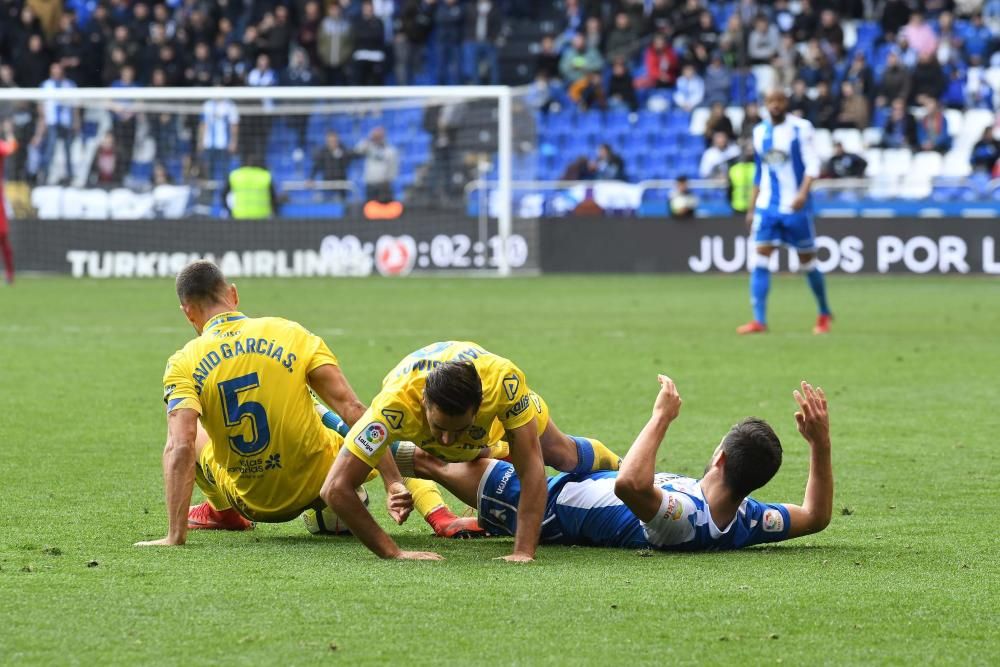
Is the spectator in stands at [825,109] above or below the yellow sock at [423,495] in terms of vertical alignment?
above

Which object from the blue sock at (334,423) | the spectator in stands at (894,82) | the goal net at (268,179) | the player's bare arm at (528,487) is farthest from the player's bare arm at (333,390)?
the spectator in stands at (894,82)

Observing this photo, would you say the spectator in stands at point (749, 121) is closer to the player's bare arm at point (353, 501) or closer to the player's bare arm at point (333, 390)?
the player's bare arm at point (333, 390)

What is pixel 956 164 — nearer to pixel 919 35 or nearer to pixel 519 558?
pixel 919 35

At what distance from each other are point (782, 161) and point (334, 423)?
1031 centimetres

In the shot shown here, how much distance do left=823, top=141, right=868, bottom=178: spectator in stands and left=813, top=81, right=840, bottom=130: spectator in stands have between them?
4.09 feet

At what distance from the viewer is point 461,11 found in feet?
105

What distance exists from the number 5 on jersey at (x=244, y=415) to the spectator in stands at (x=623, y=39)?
82.3 feet

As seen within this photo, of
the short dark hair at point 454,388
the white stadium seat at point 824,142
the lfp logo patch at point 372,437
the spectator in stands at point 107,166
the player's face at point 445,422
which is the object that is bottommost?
the lfp logo patch at point 372,437

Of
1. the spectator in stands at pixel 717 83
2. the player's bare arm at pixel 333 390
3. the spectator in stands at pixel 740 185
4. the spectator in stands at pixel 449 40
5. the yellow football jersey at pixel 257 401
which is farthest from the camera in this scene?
the spectator in stands at pixel 449 40

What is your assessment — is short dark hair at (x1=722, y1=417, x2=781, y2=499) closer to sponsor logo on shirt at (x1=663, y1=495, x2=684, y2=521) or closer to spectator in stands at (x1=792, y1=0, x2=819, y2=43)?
sponsor logo on shirt at (x1=663, y1=495, x2=684, y2=521)

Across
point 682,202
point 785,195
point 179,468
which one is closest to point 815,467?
point 179,468

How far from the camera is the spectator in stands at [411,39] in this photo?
31.5 m

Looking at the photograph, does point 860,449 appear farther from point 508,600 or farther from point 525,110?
point 525,110

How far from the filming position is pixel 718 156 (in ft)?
89.4
